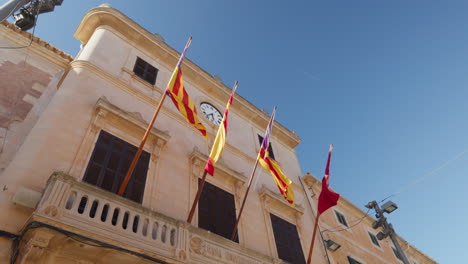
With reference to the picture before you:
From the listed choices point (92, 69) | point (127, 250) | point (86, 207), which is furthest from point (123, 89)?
point (127, 250)

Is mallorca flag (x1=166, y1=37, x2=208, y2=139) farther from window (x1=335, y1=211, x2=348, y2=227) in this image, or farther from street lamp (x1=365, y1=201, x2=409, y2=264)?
window (x1=335, y1=211, x2=348, y2=227)

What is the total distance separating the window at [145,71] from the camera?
38.7 ft

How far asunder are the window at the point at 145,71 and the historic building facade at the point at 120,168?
0.17ft

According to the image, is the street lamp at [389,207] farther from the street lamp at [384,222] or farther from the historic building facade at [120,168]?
the historic building facade at [120,168]

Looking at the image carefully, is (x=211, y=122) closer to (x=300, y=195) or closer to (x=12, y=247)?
(x=300, y=195)

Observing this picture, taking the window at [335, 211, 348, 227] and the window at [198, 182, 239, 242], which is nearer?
the window at [198, 182, 239, 242]

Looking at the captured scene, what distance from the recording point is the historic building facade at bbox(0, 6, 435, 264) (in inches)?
228

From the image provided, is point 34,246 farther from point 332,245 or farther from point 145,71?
point 332,245

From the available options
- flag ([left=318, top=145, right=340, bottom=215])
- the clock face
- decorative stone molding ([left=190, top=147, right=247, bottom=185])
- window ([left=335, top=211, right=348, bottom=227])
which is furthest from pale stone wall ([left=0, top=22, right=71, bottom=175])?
window ([left=335, top=211, right=348, bottom=227])

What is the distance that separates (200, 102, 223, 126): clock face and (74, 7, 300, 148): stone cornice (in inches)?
32.7

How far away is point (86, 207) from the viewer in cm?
602

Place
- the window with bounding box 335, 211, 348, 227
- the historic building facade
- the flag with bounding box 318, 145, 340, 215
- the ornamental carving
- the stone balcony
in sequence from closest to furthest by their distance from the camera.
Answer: the stone balcony → the historic building facade → the ornamental carving → the flag with bounding box 318, 145, 340, 215 → the window with bounding box 335, 211, 348, 227

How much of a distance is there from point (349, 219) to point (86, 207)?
15.9 m

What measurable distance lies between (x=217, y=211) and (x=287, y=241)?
328cm
